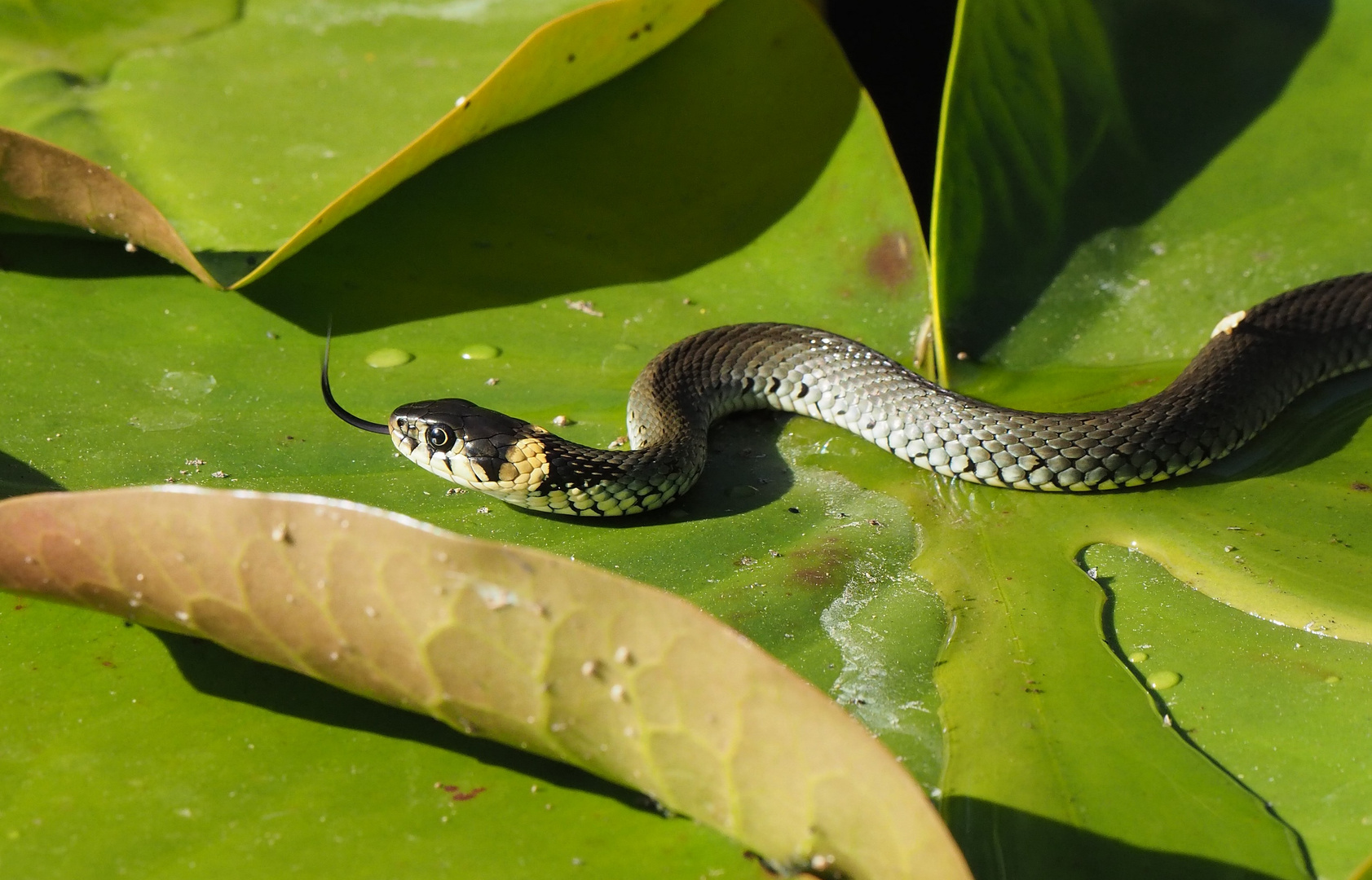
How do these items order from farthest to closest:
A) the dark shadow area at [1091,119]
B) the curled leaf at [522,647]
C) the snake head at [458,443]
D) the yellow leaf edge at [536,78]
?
the dark shadow area at [1091,119] < the yellow leaf edge at [536,78] < the snake head at [458,443] < the curled leaf at [522,647]

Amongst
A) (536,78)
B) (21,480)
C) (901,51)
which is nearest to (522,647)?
(21,480)

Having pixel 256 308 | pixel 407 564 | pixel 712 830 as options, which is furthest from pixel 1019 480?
pixel 256 308

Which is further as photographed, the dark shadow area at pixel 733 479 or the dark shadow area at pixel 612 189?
the dark shadow area at pixel 612 189

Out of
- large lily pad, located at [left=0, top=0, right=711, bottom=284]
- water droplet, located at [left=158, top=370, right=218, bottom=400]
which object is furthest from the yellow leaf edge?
water droplet, located at [left=158, top=370, right=218, bottom=400]

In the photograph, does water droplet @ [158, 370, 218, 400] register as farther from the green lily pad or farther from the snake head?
the green lily pad

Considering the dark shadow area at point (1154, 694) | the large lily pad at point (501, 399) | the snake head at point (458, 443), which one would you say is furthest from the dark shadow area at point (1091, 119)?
the snake head at point (458, 443)

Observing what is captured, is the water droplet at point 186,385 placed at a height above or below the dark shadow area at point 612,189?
below

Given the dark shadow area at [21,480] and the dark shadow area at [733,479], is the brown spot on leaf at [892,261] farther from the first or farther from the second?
the dark shadow area at [21,480]

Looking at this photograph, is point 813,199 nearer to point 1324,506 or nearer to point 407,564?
point 1324,506
